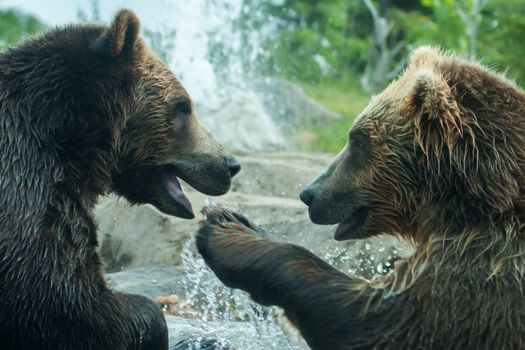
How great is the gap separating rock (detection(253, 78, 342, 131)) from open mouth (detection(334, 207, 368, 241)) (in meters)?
11.4

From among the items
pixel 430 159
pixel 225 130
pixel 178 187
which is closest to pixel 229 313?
pixel 178 187

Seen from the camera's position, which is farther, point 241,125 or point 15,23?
point 15,23

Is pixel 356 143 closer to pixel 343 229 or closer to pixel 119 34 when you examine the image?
pixel 343 229

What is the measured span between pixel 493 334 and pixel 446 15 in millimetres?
18392

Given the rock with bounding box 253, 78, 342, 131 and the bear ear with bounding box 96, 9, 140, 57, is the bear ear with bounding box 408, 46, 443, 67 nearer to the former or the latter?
the bear ear with bounding box 96, 9, 140, 57

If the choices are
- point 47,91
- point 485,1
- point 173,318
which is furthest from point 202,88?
point 47,91

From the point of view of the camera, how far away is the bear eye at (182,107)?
567cm

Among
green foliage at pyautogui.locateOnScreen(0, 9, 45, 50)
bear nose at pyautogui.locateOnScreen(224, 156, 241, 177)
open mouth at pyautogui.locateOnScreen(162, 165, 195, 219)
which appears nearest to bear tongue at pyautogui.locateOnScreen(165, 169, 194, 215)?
open mouth at pyautogui.locateOnScreen(162, 165, 195, 219)

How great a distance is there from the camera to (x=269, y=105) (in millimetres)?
16766

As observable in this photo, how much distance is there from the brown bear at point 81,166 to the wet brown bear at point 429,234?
25.4 inches

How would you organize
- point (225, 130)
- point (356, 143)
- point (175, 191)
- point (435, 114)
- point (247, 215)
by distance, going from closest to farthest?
point (435, 114)
point (356, 143)
point (175, 191)
point (247, 215)
point (225, 130)

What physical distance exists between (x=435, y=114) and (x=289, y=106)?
1244 centimetres

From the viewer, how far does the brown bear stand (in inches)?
184

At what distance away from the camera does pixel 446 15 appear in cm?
2192
